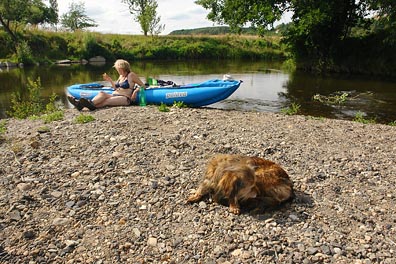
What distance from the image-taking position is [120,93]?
33.6 feet

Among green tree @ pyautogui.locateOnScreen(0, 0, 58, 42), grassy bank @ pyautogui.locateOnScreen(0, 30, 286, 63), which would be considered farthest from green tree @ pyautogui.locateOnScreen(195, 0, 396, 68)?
green tree @ pyautogui.locateOnScreen(0, 0, 58, 42)

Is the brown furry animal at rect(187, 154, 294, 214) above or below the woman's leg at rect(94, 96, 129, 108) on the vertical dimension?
below

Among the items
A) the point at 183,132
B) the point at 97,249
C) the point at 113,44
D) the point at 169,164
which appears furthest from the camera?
the point at 113,44

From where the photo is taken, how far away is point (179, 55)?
140 feet

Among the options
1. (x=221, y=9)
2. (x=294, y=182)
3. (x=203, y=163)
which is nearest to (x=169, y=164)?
(x=203, y=163)

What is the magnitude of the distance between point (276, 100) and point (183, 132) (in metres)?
8.55

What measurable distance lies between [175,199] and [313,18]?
19.2 metres

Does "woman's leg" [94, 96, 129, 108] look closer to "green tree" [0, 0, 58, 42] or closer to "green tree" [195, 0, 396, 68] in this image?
"green tree" [195, 0, 396, 68]

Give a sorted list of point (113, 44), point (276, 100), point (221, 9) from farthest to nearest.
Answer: point (113, 44), point (221, 9), point (276, 100)

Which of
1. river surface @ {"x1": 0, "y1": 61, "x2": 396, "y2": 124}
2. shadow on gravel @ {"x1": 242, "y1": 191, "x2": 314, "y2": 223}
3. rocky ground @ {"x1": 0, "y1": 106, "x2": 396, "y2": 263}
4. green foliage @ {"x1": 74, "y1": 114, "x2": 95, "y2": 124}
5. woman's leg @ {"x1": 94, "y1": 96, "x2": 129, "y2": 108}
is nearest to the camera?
rocky ground @ {"x1": 0, "y1": 106, "x2": 396, "y2": 263}

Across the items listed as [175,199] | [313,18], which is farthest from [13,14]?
[175,199]

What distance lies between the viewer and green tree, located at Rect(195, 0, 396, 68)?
20445mm

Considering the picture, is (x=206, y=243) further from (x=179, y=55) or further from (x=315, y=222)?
(x=179, y=55)

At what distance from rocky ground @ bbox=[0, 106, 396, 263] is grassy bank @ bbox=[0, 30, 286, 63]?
3247 cm
